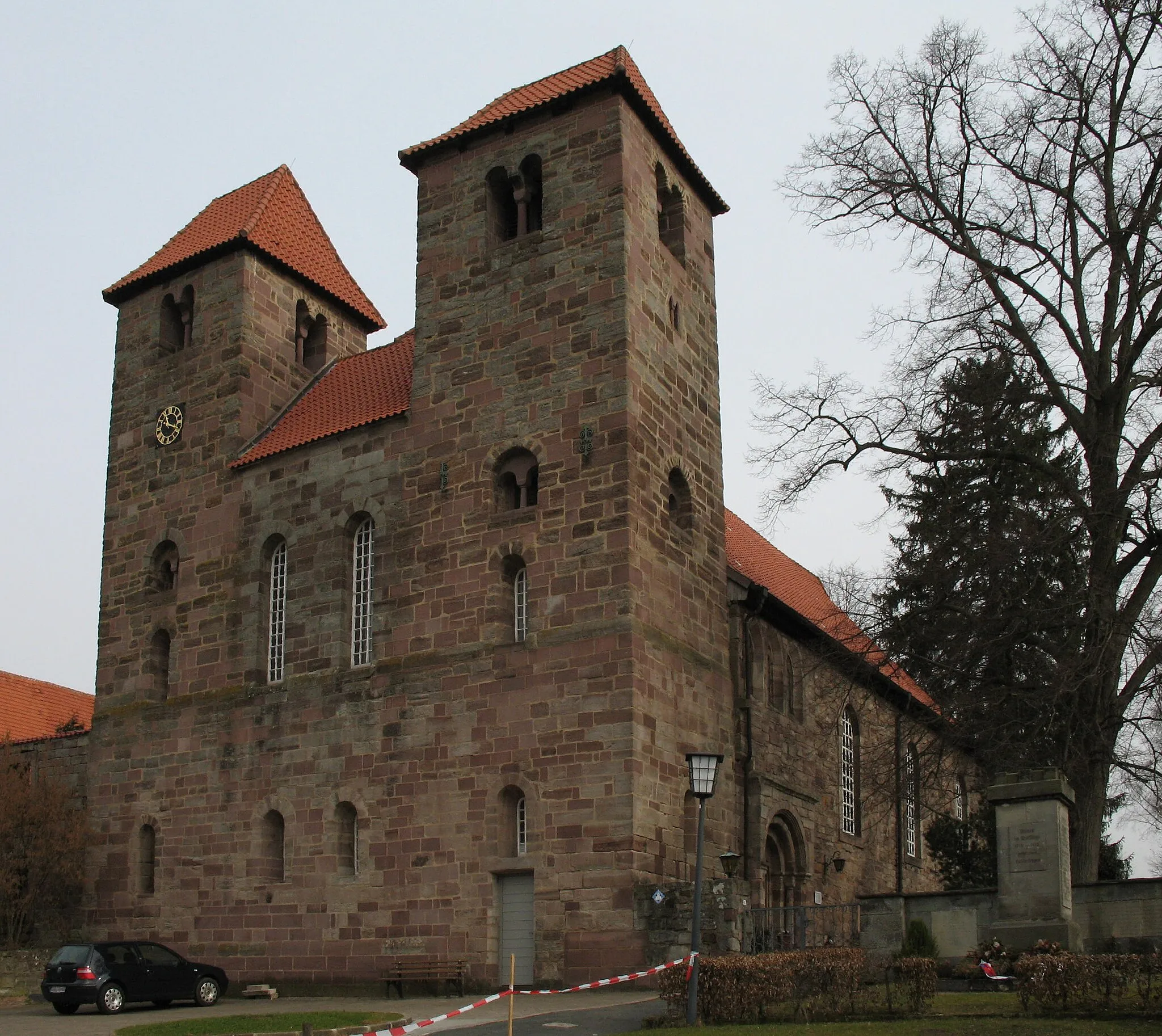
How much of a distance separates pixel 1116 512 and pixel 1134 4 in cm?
854

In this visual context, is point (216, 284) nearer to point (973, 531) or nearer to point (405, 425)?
point (405, 425)

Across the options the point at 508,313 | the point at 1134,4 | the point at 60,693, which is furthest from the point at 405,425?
the point at 60,693

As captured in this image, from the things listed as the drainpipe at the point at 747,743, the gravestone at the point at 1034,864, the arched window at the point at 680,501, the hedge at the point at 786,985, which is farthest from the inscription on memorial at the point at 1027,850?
the arched window at the point at 680,501

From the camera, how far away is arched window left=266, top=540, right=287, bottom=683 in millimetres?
27406

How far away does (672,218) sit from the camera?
91.6 ft

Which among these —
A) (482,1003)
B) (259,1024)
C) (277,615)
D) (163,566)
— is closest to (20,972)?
(277,615)

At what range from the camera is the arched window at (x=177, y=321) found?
31.8m

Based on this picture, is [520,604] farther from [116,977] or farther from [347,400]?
[116,977]

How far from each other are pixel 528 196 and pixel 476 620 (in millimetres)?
8085

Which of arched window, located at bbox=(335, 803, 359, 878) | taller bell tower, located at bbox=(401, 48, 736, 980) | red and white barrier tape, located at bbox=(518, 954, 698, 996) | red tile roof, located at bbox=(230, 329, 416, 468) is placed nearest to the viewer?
red and white barrier tape, located at bbox=(518, 954, 698, 996)

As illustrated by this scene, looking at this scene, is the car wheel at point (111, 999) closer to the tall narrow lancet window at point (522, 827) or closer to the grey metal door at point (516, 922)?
the grey metal door at point (516, 922)

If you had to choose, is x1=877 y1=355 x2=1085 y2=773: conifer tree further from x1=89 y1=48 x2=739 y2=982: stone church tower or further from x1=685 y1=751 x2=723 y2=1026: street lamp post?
x1=685 y1=751 x2=723 y2=1026: street lamp post

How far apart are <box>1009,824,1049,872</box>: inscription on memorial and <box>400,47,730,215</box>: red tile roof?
47.9ft

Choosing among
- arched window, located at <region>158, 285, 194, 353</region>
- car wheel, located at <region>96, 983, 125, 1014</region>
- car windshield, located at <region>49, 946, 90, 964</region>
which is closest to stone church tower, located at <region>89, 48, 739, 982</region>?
arched window, located at <region>158, 285, 194, 353</region>
